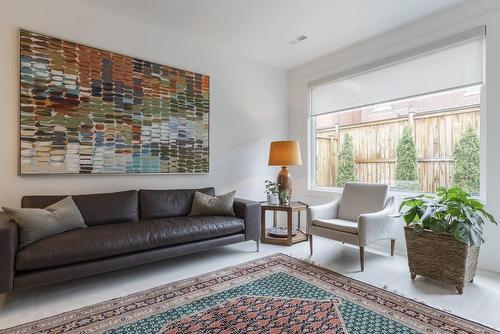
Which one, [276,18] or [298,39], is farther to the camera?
[298,39]

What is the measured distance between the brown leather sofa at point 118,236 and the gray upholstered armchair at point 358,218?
29.2 inches

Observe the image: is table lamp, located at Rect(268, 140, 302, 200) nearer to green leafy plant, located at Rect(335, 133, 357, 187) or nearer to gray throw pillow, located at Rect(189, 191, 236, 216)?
green leafy plant, located at Rect(335, 133, 357, 187)

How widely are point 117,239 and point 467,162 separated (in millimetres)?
3550

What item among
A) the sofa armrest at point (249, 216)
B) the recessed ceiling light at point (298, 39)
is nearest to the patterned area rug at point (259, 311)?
the sofa armrest at point (249, 216)

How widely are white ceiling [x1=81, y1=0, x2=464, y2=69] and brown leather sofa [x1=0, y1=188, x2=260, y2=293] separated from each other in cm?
202

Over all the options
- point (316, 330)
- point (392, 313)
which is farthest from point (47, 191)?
point (392, 313)

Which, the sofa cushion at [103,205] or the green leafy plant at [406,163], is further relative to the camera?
the green leafy plant at [406,163]

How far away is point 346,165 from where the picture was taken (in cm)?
416

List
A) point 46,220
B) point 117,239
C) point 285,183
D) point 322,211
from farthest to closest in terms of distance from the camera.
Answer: point 285,183, point 322,211, point 117,239, point 46,220

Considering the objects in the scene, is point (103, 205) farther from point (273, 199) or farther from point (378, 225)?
point (378, 225)

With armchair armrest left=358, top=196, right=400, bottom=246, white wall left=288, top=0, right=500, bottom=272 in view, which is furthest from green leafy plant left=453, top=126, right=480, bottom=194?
armchair armrest left=358, top=196, right=400, bottom=246

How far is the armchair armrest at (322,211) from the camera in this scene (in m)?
3.25

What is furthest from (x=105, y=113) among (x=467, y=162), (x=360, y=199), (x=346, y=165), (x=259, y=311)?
(x=467, y=162)

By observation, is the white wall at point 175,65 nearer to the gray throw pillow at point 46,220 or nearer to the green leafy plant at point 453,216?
the gray throw pillow at point 46,220
